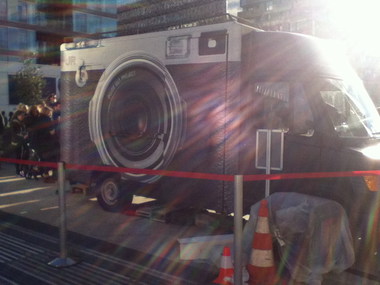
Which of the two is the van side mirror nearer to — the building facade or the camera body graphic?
the camera body graphic

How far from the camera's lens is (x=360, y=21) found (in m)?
22.2

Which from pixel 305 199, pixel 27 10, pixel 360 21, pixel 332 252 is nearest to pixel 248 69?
pixel 305 199

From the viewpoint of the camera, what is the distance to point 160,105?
22.1 ft

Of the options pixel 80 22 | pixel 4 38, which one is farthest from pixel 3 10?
pixel 80 22

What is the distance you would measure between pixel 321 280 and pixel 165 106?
3.31 metres

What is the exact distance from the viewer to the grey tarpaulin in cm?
458

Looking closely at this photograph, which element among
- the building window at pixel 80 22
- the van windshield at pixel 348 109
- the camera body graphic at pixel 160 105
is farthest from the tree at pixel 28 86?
the van windshield at pixel 348 109

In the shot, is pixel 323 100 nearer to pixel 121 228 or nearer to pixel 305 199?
pixel 305 199

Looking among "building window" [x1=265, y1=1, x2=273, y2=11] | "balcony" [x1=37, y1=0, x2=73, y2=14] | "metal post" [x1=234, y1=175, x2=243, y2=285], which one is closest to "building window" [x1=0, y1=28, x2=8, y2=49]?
"balcony" [x1=37, y1=0, x2=73, y2=14]

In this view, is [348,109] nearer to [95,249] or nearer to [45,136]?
[95,249]

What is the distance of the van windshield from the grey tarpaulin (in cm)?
122

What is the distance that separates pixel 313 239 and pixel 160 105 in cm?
311

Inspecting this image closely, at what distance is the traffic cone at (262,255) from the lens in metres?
4.45

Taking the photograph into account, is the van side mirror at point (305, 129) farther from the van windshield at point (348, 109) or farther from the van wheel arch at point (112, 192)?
the van wheel arch at point (112, 192)
